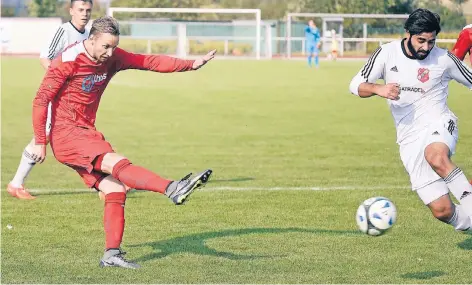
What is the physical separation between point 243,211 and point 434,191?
2.95m

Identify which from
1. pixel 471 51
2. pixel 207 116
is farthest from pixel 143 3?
pixel 471 51

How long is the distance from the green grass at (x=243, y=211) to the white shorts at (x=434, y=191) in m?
0.49

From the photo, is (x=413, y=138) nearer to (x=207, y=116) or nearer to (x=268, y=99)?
(x=207, y=116)

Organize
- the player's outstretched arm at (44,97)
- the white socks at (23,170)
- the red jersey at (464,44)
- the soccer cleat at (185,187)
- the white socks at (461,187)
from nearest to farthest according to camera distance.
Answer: the soccer cleat at (185,187), the player's outstretched arm at (44,97), the white socks at (461,187), the red jersey at (464,44), the white socks at (23,170)

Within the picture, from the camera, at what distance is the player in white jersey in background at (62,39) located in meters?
11.8

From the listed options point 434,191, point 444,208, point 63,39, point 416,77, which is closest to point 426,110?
point 416,77

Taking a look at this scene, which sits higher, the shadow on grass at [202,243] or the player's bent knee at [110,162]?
the player's bent knee at [110,162]

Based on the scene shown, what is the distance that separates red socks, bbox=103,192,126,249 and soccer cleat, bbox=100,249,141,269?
6cm

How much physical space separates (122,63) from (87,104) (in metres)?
0.48

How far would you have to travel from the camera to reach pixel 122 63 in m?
8.81

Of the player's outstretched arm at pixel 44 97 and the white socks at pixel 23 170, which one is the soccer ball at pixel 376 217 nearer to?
the player's outstretched arm at pixel 44 97

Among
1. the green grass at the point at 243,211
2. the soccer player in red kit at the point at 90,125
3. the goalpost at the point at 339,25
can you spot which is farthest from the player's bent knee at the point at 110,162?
the goalpost at the point at 339,25

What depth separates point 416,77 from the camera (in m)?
8.88

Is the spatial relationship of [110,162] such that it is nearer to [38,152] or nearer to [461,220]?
[38,152]
